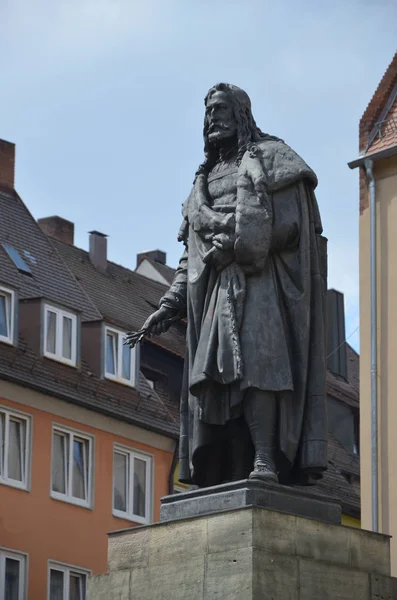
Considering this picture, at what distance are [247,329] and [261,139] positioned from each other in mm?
1592

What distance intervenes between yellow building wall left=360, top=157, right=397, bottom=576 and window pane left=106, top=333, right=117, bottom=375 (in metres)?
7.98

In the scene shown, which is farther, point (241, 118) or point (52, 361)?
point (52, 361)

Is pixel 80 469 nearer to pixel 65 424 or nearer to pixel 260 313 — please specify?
pixel 65 424

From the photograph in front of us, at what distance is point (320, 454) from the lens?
14055 mm

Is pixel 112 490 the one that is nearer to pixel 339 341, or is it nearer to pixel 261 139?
pixel 339 341

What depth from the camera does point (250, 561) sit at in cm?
1302

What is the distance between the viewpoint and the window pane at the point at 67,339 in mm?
38844

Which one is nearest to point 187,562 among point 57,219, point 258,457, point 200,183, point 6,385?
point 258,457

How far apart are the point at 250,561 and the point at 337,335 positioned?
3588 centimetres

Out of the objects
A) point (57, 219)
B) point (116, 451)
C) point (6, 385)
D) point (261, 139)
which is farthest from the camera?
point (57, 219)

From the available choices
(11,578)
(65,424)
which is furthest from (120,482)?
(11,578)

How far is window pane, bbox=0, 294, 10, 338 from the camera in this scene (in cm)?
3739

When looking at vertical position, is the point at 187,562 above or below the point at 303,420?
below

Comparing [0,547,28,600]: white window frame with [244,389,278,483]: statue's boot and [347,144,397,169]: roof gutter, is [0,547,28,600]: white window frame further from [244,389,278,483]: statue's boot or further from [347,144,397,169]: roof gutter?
[244,389,278,483]: statue's boot
